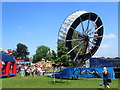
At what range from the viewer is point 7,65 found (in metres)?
24.9

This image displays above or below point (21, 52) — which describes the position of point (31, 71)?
below

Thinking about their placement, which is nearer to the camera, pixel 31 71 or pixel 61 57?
pixel 61 57

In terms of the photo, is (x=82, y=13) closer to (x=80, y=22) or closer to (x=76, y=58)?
(x=80, y=22)

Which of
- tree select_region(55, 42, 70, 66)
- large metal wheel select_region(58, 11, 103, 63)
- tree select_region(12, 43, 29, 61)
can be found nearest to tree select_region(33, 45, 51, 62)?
tree select_region(12, 43, 29, 61)

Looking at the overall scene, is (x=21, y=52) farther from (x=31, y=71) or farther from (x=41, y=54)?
(x=31, y=71)

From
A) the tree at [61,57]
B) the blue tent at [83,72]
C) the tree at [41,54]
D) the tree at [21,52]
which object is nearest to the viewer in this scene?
the tree at [61,57]

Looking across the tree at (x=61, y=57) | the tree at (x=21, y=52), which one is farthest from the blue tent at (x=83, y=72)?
the tree at (x=21, y=52)

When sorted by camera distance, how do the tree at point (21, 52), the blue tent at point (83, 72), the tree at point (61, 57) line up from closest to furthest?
1. the tree at point (61, 57)
2. the blue tent at point (83, 72)
3. the tree at point (21, 52)

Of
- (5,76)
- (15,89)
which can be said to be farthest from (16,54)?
(15,89)

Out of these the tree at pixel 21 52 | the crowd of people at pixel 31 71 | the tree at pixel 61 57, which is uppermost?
the tree at pixel 21 52

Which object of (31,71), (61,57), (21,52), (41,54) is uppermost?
(21,52)

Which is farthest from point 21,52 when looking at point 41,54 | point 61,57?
point 61,57

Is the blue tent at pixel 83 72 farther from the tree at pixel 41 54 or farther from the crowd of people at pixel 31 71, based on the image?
the tree at pixel 41 54

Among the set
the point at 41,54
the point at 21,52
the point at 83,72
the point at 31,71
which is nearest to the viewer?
the point at 83,72
